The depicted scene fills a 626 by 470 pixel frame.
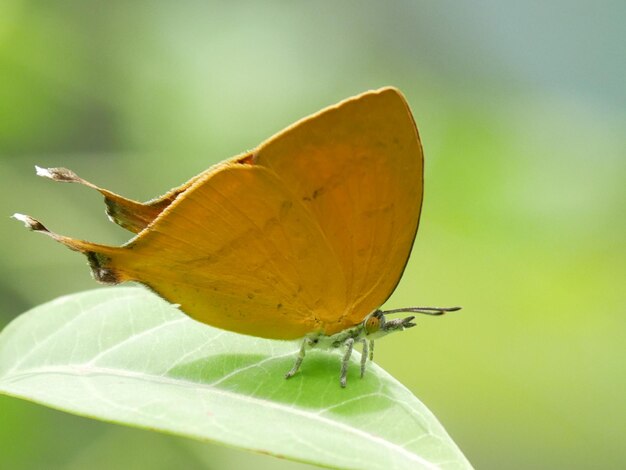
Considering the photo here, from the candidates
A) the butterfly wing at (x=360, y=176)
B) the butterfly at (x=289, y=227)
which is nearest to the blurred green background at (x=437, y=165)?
the butterfly at (x=289, y=227)

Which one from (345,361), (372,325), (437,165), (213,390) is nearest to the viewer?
(213,390)

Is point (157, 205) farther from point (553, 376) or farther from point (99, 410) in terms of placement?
point (553, 376)

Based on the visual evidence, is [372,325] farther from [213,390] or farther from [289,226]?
[213,390]

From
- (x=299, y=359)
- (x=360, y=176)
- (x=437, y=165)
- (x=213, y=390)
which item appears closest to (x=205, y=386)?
(x=213, y=390)

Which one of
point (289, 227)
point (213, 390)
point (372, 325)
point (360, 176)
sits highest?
point (360, 176)

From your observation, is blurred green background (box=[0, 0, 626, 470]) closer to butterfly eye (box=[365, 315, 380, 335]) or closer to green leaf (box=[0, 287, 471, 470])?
green leaf (box=[0, 287, 471, 470])

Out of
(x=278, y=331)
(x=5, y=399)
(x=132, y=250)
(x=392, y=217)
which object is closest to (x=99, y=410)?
(x=132, y=250)

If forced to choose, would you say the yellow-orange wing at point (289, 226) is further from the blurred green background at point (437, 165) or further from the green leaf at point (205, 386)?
the blurred green background at point (437, 165)
